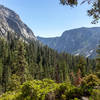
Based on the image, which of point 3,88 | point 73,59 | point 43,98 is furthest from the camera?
point 73,59

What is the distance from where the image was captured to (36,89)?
8188mm

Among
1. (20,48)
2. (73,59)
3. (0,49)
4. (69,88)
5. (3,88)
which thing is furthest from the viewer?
(73,59)

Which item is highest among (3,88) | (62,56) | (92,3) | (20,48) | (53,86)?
(92,3)

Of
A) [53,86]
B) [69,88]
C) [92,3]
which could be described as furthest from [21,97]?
[92,3]

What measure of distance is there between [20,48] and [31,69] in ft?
187

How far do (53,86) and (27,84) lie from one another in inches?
77.8

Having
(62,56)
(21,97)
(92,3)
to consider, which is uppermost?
(92,3)

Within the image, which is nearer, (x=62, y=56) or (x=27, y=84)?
(x=27, y=84)

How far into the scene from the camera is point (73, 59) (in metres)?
124

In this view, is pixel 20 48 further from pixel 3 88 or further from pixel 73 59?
pixel 73 59

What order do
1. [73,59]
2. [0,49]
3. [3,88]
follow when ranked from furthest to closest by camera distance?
[73,59] < [0,49] < [3,88]

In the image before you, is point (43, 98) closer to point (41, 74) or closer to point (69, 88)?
point (69, 88)

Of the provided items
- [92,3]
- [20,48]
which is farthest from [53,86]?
[20,48]

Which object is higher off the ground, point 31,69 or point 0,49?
point 0,49
